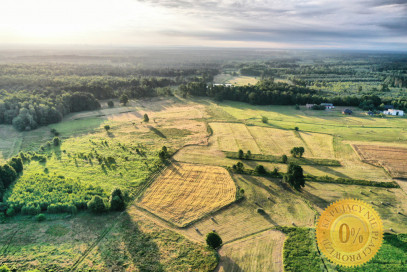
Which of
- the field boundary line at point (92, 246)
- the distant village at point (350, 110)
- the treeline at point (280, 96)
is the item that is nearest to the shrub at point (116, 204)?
the field boundary line at point (92, 246)

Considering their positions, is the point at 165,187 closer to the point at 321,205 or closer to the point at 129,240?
the point at 129,240

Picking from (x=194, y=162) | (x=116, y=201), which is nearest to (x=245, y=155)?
(x=194, y=162)

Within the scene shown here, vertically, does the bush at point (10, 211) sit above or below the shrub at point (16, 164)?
below

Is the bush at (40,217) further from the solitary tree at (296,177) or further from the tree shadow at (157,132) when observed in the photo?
the solitary tree at (296,177)

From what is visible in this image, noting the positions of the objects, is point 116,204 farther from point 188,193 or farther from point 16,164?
point 16,164

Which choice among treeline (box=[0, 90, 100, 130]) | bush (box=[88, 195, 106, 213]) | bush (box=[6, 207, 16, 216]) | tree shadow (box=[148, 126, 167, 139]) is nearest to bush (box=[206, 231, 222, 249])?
bush (box=[88, 195, 106, 213])

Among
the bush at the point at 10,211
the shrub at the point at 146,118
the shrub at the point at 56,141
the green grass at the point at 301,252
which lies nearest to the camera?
the green grass at the point at 301,252

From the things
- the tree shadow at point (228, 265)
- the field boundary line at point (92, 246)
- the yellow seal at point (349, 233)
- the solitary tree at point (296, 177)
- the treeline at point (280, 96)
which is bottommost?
the field boundary line at point (92, 246)
